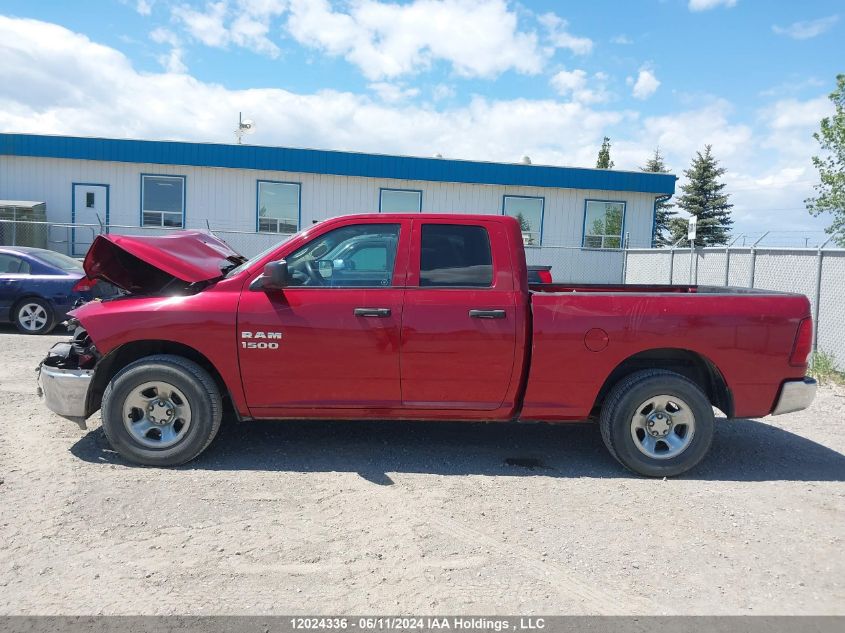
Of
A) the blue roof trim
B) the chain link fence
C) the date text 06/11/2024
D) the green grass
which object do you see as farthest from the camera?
the blue roof trim

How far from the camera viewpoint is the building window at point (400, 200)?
19609 millimetres

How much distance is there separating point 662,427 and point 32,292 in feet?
33.6

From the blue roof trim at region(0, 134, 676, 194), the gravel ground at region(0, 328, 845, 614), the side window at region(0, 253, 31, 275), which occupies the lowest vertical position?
the gravel ground at region(0, 328, 845, 614)

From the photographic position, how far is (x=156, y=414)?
4.50 m

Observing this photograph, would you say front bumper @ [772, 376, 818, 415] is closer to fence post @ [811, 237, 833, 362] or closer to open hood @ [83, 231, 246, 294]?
open hood @ [83, 231, 246, 294]

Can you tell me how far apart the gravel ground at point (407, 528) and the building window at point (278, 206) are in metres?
14.4

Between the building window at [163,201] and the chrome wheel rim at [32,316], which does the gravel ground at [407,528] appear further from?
the building window at [163,201]

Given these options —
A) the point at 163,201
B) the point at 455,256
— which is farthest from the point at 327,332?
the point at 163,201

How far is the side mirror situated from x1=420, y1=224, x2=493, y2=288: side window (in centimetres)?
99

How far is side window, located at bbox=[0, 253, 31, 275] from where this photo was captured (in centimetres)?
1046

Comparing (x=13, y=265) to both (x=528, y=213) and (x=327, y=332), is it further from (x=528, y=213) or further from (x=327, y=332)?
(x=528, y=213)

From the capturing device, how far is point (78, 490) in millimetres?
4074

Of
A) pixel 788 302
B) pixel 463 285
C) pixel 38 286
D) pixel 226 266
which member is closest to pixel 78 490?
pixel 226 266

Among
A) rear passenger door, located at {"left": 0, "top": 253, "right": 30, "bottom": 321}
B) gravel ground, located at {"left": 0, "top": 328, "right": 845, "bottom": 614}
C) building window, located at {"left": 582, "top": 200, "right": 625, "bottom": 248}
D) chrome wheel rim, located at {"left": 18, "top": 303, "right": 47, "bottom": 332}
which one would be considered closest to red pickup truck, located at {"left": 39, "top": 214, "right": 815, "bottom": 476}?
gravel ground, located at {"left": 0, "top": 328, "right": 845, "bottom": 614}
